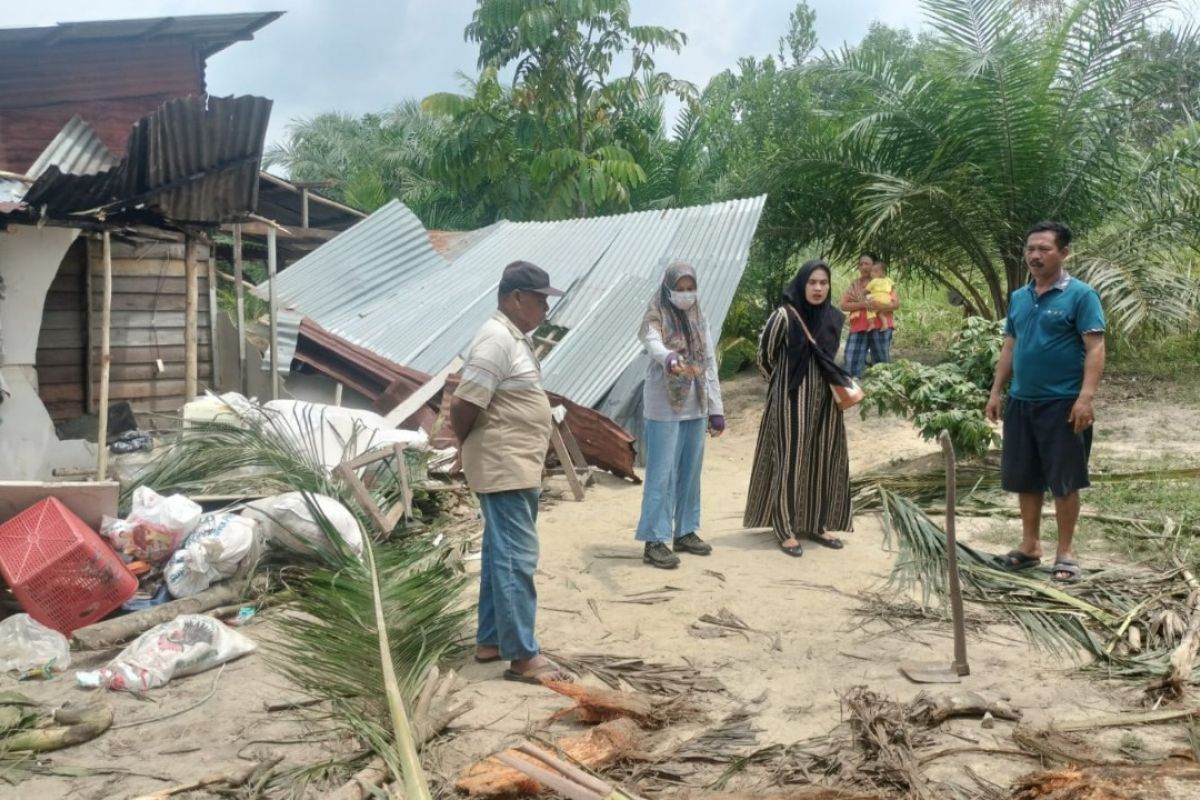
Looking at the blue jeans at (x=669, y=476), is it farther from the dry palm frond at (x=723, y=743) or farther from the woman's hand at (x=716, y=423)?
the dry palm frond at (x=723, y=743)

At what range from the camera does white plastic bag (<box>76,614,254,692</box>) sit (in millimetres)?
4141

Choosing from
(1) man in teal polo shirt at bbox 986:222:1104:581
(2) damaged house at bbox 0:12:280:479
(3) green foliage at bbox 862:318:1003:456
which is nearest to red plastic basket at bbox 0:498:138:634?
(2) damaged house at bbox 0:12:280:479

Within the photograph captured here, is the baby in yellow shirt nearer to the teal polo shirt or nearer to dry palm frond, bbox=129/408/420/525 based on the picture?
the teal polo shirt

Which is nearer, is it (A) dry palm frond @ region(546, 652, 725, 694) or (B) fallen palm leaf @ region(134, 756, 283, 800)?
(B) fallen palm leaf @ region(134, 756, 283, 800)

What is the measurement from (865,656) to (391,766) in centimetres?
208

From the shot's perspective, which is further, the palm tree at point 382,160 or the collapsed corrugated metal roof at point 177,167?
the palm tree at point 382,160

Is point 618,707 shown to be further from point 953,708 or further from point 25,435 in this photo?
point 25,435

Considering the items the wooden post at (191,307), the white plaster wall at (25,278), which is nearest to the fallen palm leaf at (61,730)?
the white plaster wall at (25,278)

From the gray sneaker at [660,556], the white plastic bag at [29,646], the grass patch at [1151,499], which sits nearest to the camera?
the white plastic bag at [29,646]

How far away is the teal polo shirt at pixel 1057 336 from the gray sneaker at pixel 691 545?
72.4 inches

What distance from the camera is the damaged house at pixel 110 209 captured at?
6.77 m

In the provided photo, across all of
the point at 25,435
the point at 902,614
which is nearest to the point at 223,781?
the point at 902,614

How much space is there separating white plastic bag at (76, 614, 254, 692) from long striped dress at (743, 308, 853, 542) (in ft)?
9.53

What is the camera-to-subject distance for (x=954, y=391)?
7293 millimetres
